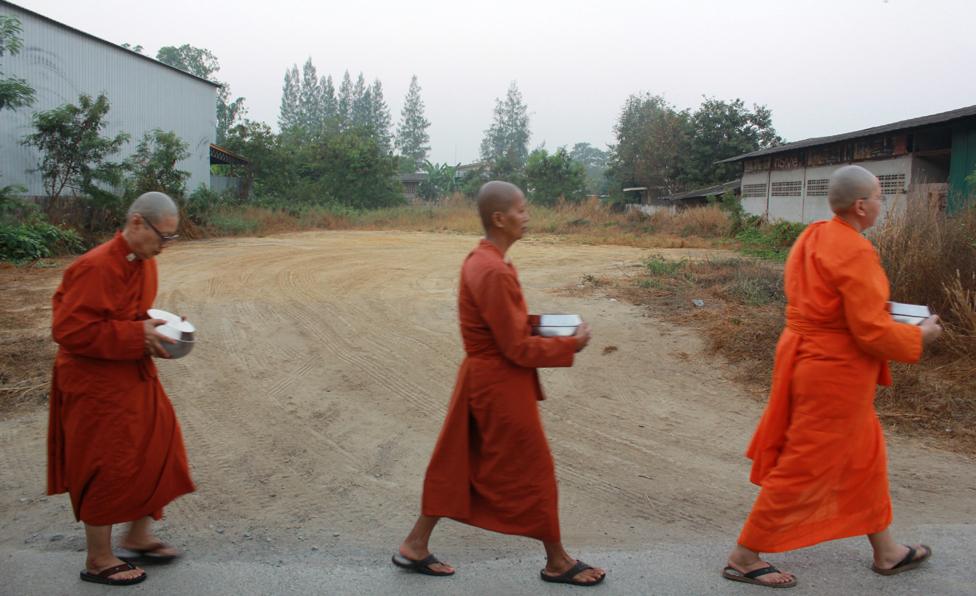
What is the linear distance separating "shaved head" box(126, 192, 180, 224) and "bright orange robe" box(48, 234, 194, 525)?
152 millimetres

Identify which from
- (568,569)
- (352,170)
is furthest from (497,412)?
(352,170)

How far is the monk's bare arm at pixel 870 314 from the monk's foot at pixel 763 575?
38.7 inches

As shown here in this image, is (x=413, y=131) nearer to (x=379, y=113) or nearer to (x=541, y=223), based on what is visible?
(x=379, y=113)

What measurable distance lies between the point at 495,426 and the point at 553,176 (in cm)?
3902

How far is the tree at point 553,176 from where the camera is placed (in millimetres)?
41031

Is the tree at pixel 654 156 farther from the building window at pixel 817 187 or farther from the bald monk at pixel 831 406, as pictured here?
the bald monk at pixel 831 406

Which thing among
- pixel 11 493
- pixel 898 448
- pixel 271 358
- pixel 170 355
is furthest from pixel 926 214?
pixel 11 493

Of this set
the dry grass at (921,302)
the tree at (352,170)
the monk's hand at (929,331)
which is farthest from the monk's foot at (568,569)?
the tree at (352,170)

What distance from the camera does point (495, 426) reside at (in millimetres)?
2992

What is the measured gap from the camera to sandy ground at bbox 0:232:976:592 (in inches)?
151

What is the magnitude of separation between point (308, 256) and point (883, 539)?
13.1 meters

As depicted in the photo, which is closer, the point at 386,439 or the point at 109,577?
the point at 109,577

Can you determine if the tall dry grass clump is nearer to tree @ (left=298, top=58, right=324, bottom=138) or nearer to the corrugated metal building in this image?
the corrugated metal building

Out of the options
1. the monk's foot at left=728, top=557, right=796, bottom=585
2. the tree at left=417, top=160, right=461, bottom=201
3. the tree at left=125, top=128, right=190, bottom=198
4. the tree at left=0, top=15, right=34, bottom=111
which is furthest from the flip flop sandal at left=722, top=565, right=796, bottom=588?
the tree at left=417, top=160, right=461, bottom=201
